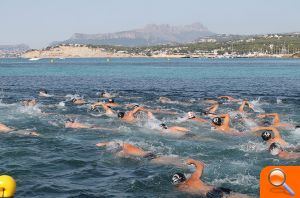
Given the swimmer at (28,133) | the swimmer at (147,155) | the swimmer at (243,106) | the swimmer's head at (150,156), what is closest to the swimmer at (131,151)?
the swimmer at (147,155)

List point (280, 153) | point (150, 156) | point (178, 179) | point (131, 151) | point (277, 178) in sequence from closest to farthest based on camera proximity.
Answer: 1. point (277, 178)
2. point (178, 179)
3. point (280, 153)
4. point (150, 156)
5. point (131, 151)

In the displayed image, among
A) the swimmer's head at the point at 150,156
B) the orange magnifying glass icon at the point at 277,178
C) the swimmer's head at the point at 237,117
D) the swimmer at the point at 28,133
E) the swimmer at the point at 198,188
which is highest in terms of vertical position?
the orange magnifying glass icon at the point at 277,178

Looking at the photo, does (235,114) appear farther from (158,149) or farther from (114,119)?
Result: (158,149)

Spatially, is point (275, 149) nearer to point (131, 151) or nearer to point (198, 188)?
point (198, 188)

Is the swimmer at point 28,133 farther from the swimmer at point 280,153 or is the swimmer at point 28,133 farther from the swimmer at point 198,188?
the swimmer at point 280,153

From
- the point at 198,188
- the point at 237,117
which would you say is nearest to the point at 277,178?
the point at 198,188

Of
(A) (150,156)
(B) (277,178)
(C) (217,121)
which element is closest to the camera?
(B) (277,178)

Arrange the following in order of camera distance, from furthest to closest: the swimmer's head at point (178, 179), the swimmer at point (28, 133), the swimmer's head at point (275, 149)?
the swimmer at point (28, 133) → the swimmer's head at point (275, 149) → the swimmer's head at point (178, 179)

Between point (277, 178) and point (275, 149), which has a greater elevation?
point (277, 178)

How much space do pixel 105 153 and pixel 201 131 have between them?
7.06 m

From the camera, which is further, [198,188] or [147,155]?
[147,155]

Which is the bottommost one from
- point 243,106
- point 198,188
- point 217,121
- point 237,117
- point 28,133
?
point 237,117

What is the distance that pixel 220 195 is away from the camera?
1322 cm

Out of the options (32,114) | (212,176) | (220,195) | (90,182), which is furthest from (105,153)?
(32,114)
